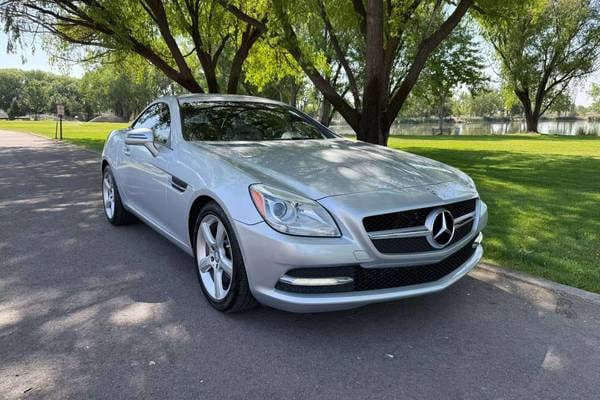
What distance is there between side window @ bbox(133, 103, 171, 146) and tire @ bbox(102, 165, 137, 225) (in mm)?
798

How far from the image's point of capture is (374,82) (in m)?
10.2

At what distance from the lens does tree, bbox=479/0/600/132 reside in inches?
1470

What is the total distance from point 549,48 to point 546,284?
42726mm

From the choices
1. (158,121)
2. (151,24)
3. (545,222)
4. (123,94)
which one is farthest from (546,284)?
(123,94)

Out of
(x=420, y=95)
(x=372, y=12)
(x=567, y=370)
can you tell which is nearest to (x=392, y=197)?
(x=567, y=370)

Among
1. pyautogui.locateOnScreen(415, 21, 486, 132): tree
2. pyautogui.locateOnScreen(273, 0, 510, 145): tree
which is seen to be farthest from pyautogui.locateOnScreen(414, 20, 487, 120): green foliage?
pyautogui.locateOnScreen(273, 0, 510, 145): tree

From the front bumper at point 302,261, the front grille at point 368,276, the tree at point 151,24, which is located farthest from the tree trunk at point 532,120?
the front bumper at point 302,261

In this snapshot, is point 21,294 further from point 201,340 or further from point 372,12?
point 372,12

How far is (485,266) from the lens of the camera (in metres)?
4.42

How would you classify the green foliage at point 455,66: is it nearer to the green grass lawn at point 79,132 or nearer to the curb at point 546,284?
the green grass lawn at point 79,132

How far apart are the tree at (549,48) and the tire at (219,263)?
1524 inches

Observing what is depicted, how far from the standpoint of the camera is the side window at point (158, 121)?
445 centimetres

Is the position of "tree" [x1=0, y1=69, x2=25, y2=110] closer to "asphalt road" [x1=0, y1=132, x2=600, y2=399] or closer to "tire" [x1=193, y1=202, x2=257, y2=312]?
"asphalt road" [x1=0, y1=132, x2=600, y2=399]

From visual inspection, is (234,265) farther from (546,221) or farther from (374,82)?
(374,82)
